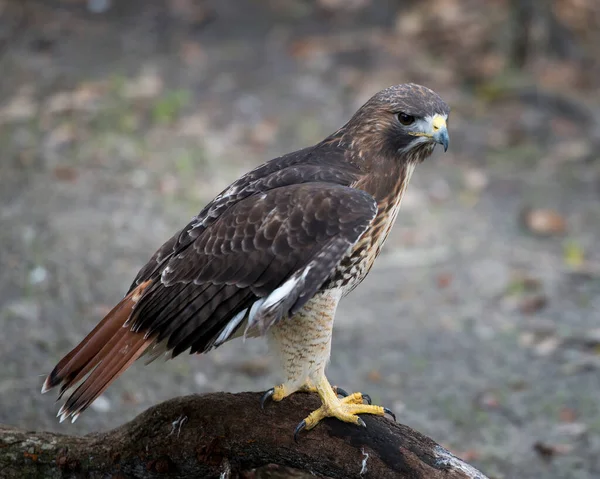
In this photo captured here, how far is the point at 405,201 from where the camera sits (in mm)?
7773

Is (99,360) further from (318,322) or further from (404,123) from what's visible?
(404,123)

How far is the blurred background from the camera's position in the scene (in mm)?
5664

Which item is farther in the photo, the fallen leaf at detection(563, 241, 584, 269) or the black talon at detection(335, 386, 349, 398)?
the fallen leaf at detection(563, 241, 584, 269)

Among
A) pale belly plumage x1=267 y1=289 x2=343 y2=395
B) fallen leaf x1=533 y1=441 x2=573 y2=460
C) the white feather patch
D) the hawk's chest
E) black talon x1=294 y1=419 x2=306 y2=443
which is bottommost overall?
black talon x1=294 y1=419 x2=306 y2=443

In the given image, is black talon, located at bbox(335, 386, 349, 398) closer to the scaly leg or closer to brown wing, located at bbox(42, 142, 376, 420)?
the scaly leg

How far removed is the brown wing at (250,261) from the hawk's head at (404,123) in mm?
385

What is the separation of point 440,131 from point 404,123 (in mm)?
181

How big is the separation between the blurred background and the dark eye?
7.76ft

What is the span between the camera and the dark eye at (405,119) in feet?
12.6

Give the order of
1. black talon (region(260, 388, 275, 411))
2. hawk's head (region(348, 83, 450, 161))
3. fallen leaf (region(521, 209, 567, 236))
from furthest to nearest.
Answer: fallen leaf (region(521, 209, 567, 236)) < hawk's head (region(348, 83, 450, 161)) < black talon (region(260, 388, 275, 411))

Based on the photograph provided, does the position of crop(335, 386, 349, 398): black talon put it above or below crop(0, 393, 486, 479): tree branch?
above

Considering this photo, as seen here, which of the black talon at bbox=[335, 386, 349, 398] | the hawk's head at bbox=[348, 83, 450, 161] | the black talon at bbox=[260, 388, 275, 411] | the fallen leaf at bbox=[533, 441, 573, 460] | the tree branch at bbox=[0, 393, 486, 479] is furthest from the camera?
the fallen leaf at bbox=[533, 441, 573, 460]

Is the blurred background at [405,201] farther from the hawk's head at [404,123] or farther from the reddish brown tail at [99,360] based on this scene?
the hawk's head at [404,123]

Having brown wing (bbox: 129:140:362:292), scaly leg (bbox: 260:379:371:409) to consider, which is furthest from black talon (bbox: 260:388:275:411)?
brown wing (bbox: 129:140:362:292)
